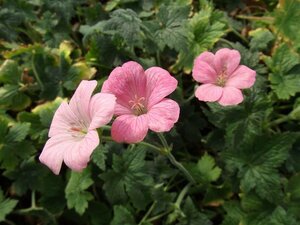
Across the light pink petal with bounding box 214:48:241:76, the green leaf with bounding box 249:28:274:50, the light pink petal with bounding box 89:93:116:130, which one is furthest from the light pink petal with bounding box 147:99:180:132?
the green leaf with bounding box 249:28:274:50

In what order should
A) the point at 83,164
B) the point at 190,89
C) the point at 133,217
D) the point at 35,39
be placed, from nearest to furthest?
the point at 83,164 < the point at 133,217 < the point at 190,89 < the point at 35,39

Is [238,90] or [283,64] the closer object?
[238,90]

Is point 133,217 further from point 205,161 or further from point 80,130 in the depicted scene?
point 80,130

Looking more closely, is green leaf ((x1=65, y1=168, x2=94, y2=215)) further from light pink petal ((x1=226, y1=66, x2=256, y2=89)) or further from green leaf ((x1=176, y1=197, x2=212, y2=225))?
light pink petal ((x1=226, y1=66, x2=256, y2=89))

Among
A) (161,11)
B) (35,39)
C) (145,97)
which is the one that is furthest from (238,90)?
(35,39)

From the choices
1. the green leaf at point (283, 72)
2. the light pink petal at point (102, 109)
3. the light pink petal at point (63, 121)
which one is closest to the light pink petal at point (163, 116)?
the light pink petal at point (102, 109)

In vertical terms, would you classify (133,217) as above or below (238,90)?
below

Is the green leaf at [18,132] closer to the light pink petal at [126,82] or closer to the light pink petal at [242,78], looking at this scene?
the light pink petal at [126,82]
